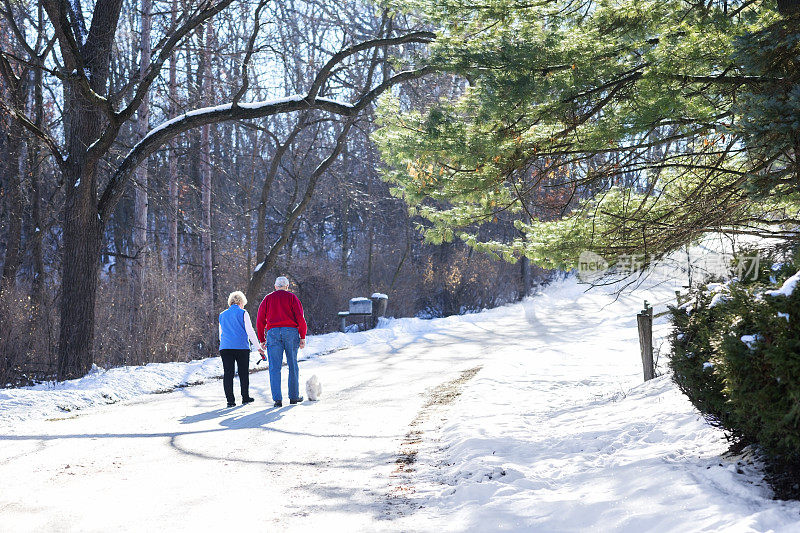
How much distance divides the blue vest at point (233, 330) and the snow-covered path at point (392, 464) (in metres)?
0.93

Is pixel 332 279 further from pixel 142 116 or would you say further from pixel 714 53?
pixel 714 53

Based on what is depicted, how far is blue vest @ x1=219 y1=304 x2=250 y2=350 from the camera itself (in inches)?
424

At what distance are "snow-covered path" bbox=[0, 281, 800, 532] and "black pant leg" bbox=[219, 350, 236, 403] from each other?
0.94 feet

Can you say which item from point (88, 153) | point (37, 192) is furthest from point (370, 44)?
point (37, 192)

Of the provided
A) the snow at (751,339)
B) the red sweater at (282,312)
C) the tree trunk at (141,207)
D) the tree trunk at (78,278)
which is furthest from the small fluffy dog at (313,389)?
the tree trunk at (141,207)

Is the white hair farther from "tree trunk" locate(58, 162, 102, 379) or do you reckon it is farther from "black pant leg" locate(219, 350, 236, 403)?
"tree trunk" locate(58, 162, 102, 379)

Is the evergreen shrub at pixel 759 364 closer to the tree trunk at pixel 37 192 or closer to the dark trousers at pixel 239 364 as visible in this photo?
the dark trousers at pixel 239 364

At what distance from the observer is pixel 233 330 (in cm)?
1081

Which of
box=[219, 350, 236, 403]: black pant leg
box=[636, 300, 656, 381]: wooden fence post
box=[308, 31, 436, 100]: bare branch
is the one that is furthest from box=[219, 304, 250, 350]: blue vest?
box=[636, 300, 656, 381]: wooden fence post

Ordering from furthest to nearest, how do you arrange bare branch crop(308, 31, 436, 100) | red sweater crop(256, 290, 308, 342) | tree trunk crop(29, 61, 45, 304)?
tree trunk crop(29, 61, 45, 304)
bare branch crop(308, 31, 436, 100)
red sweater crop(256, 290, 308, 342)

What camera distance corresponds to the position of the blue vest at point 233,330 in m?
10.8

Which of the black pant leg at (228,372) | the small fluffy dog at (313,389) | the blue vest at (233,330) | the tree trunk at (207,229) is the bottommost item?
the small fluffy dog at (313,389)

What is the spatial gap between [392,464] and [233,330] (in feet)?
16.0

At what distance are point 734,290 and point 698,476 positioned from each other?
1.33 metres
